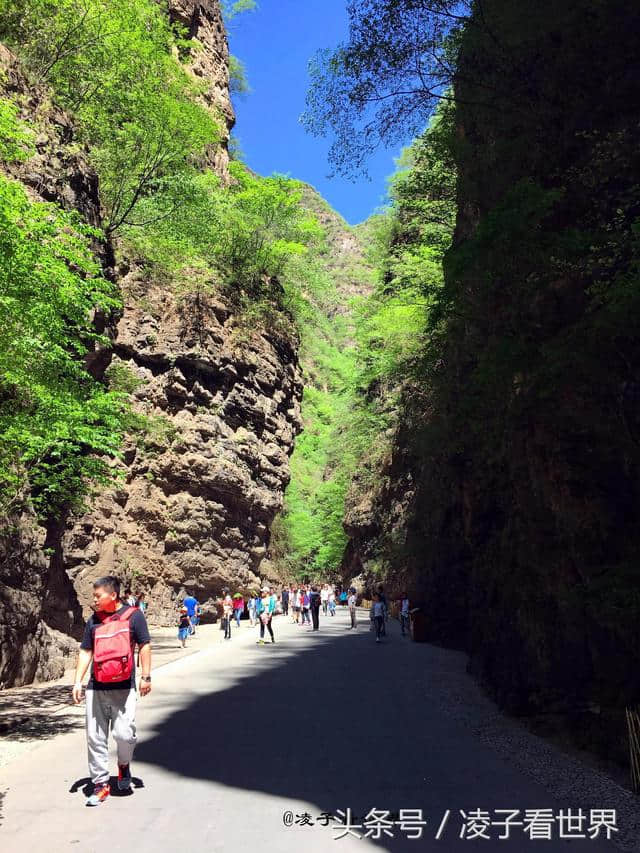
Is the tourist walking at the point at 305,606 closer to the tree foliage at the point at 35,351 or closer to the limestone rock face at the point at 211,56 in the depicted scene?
the tree foliage at the point at 35,351

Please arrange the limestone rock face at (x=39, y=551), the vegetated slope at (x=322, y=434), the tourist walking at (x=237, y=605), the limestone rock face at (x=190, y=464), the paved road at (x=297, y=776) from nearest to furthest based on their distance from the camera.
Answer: the paved road at (x=297, y=776) → the limestone rock face at (x=39, y=551) → the limestone rock face at (x=190, y=464) → the tourist walking at (x=237, y=605) → the vegetated slope at (x=322, y=434)

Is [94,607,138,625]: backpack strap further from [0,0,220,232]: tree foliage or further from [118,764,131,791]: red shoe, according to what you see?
[0,0,220,232]: tree foliage

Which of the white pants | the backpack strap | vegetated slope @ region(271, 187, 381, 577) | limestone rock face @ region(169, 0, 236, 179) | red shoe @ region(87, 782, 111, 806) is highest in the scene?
limestone rock face @ region(169, 0, 236, 179)

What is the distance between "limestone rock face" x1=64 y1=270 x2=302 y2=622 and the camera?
24.9 meters

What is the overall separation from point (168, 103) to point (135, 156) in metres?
2.22

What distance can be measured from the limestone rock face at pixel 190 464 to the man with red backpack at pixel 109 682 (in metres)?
17.3

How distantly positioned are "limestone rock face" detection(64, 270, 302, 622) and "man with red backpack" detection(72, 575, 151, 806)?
1727 cm

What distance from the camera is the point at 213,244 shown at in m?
31.1

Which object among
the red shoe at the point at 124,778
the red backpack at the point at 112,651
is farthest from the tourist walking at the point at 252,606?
the red backpack at the point at 112,651

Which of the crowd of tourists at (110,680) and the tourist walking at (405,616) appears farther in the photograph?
the tourist walking at (405,616)

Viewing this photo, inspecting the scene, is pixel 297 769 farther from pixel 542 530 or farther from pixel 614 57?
pixel 614 57

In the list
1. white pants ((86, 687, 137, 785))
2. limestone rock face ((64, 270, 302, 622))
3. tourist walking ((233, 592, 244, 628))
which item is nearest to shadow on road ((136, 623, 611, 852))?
white pants ((86, 687, 137, 785))

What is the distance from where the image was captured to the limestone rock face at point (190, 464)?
24922 mm

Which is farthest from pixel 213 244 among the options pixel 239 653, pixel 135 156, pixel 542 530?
pixel 542 530
